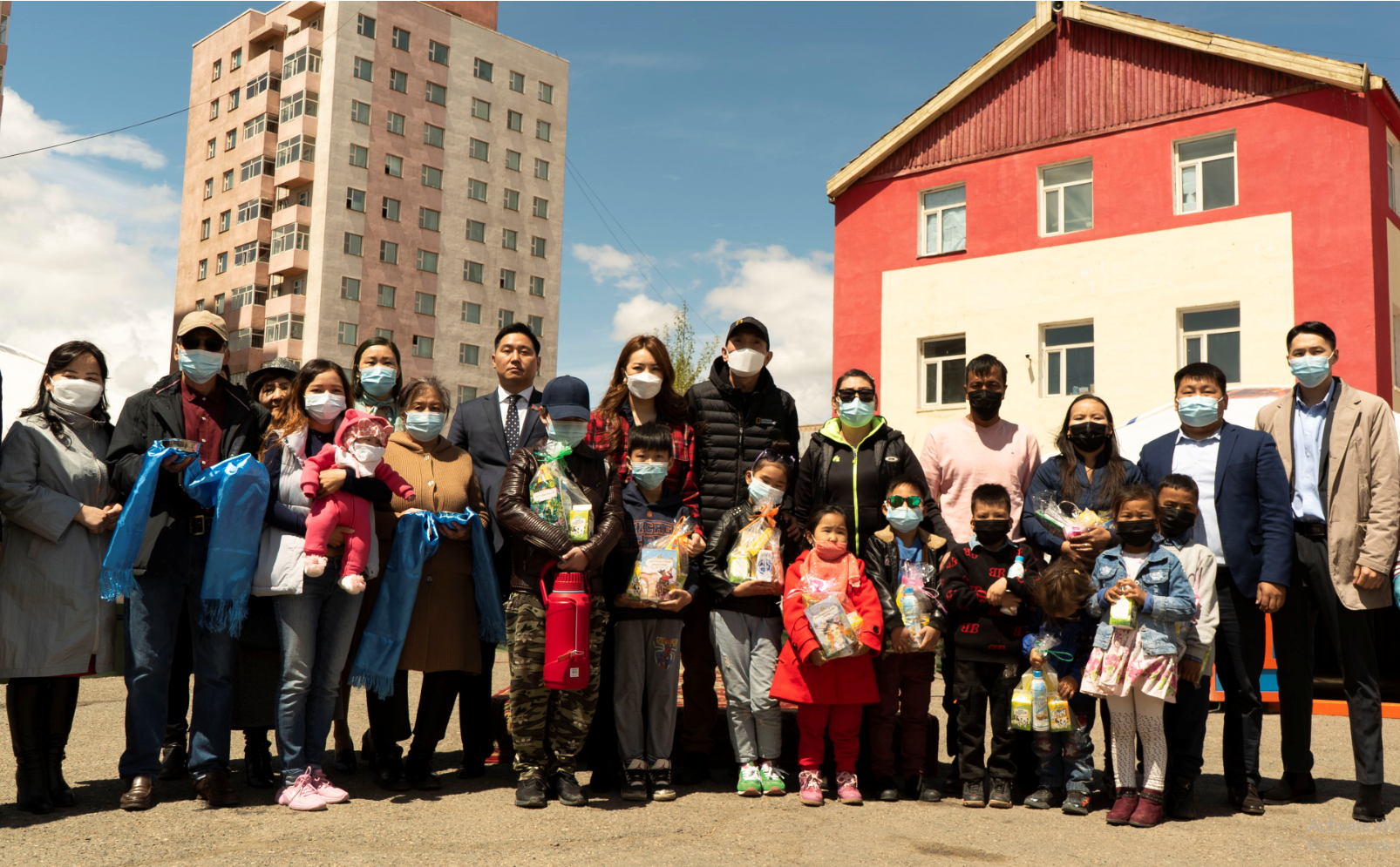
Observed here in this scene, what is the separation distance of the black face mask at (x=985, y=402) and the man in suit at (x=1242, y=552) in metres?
1.06

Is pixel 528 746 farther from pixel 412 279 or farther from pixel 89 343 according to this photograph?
pixel 412 279

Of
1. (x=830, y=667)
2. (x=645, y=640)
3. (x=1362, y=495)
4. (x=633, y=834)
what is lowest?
(x=633, y=834)

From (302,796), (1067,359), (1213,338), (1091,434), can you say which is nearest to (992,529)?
(1091,434)

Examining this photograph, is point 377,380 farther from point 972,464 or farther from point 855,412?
point 972,464

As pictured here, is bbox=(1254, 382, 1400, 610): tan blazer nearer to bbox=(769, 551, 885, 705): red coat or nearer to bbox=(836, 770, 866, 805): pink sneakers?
bbox=(769, 551, 885, 705): red coat

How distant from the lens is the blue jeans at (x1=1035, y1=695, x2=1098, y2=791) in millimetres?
5336

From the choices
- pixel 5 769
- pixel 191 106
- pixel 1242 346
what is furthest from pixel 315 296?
pixel 5 769

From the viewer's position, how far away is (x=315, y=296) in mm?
46875

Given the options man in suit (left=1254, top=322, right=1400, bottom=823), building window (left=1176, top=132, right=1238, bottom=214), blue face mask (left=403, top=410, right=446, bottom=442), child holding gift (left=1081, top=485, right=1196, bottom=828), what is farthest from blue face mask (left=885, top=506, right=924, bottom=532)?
building window (left=1176, top=132, right=1238, bottom=214)

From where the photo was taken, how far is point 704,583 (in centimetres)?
580

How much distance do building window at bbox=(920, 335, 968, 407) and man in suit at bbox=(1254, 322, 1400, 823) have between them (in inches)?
548

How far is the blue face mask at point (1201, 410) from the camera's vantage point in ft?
18.3

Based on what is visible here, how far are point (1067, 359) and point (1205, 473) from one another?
1380 centimetres

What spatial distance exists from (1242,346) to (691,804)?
1504cm
